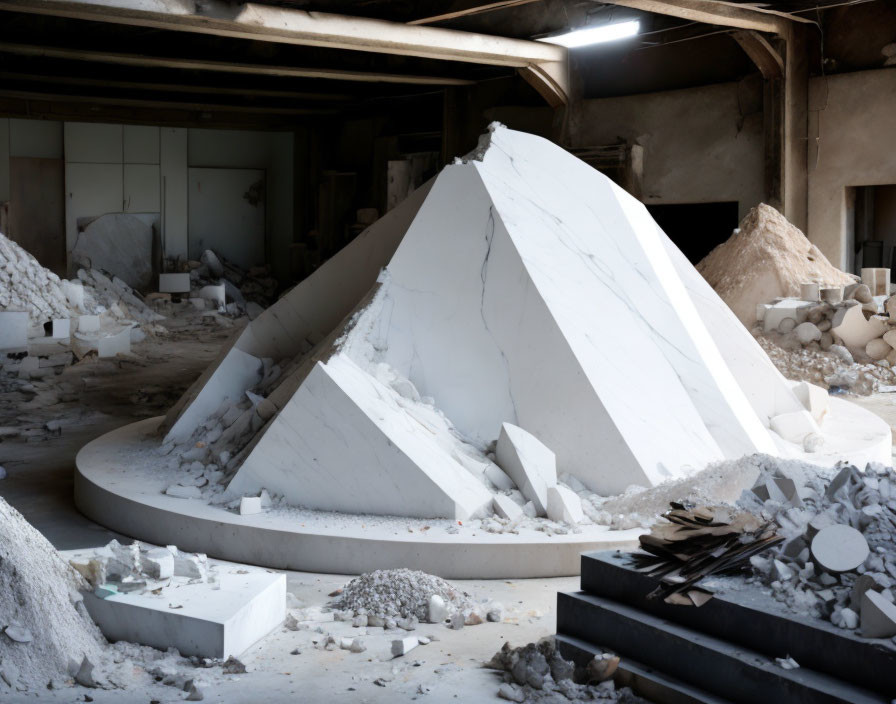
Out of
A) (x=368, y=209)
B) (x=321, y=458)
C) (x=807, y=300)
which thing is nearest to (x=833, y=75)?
(x=807, y=300)

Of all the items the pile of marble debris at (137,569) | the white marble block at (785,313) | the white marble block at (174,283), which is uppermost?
the white marble block at (174,283)

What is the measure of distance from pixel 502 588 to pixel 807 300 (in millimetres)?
7948

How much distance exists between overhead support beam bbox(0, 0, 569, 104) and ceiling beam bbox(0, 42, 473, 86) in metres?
1.34

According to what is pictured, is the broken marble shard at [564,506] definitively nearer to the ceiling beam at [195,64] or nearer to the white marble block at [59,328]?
the white marble block at [59,328]

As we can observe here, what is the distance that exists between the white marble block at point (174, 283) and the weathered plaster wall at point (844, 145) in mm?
10637

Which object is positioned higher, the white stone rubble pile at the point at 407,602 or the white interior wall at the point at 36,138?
the white interior wall at the point at 36,138

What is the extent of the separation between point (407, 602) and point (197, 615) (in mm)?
887

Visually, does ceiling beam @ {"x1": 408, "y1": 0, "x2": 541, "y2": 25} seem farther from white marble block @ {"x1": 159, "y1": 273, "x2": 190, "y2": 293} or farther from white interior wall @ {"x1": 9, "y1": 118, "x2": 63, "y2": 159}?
white interior wall @ {"x1": 9, "y1": 118, "x2": 63, "y2": 159}

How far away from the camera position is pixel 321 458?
5160 mm

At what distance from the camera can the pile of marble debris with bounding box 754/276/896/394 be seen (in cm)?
1045

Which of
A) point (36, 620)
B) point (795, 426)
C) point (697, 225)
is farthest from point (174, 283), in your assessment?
point (36, 620)

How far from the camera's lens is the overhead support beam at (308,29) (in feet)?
31.0

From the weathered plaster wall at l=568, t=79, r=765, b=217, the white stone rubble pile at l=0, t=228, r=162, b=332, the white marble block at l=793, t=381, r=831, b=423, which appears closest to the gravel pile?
the white marble block at l=793, t=381, r=831, b=423

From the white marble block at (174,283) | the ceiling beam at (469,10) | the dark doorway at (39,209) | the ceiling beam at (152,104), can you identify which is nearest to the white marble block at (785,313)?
the ceiling beam at (469,10)
